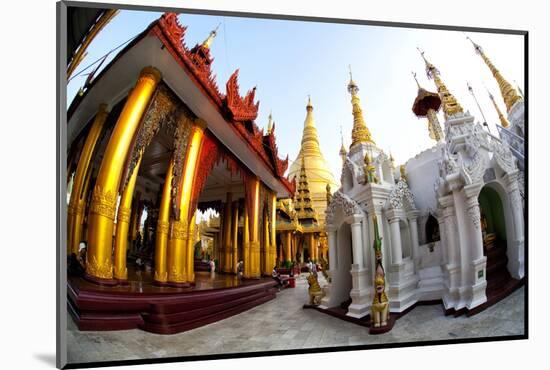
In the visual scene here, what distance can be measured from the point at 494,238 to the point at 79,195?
9.42 feet

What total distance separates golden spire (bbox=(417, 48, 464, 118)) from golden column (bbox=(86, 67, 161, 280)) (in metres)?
2.17

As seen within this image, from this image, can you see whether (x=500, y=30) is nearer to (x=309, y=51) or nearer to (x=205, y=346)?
(x=309, y=51)

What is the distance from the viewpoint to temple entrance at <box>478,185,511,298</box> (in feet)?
8.63

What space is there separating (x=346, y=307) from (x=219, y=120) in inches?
69.5

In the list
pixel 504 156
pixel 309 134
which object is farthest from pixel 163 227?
pixel 504 156

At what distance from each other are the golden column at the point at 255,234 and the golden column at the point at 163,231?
78 cm

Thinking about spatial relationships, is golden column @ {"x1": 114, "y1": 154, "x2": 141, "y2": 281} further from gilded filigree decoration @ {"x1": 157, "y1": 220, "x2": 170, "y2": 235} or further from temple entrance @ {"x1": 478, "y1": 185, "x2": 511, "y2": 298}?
temple entrance @ {"x1": 478, "y1": 185, "x2": 511, "y2": 298}

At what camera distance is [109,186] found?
215 centimetres

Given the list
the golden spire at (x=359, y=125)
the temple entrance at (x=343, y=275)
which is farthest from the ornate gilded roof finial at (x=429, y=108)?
the temple entrance at (x=343, y=275)

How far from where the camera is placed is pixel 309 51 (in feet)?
9.04

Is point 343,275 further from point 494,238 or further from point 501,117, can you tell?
point 501,117

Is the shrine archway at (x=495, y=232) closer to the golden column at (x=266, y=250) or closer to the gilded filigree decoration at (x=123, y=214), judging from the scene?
the golden column at (x=266, y=250)

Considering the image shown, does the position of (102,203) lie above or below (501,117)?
below

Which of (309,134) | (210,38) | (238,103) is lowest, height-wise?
(309,134)
